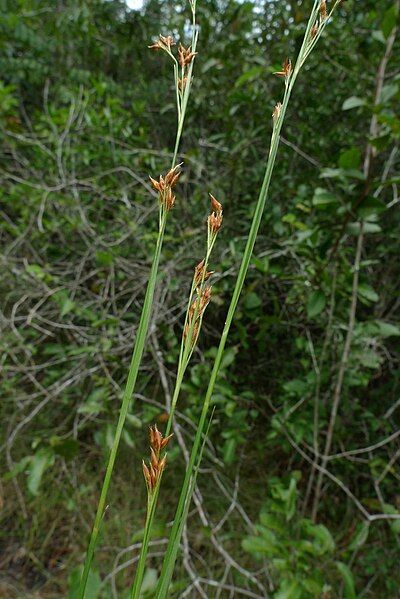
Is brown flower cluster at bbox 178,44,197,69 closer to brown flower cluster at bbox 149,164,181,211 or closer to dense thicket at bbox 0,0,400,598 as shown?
brown flower cluster at bbox 149,164,181,211

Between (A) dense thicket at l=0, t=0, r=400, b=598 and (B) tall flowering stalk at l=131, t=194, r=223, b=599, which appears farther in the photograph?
(A) dense thicket at l=0, t=0, r=400, b=598

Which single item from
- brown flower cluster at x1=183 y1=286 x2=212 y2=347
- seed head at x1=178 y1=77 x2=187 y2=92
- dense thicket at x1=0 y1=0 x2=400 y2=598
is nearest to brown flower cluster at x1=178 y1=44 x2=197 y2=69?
seed head at x1=178 y1=77 x2=187 y2=92

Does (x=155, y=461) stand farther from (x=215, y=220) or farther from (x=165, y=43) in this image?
(x=165, y=43)

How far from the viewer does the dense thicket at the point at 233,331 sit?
1170 millimetres

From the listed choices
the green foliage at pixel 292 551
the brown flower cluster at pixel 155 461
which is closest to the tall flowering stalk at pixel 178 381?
the brown flower cluster at pixel 155 461

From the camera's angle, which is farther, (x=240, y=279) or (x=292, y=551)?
(x=292, y=551)

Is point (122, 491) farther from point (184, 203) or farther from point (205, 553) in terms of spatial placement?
point (184, 203)

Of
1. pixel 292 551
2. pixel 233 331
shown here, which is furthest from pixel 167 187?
pixel 233 331

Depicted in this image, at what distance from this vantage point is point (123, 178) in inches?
67.4

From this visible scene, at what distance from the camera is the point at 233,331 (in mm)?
→ 1360

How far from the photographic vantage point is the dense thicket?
1170 mm

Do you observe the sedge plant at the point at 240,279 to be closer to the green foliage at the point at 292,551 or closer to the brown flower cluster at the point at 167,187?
the brown flower cluster at the point at 167,187

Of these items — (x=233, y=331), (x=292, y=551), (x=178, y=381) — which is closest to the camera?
(x=178, y=381)

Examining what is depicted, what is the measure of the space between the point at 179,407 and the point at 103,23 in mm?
1682
